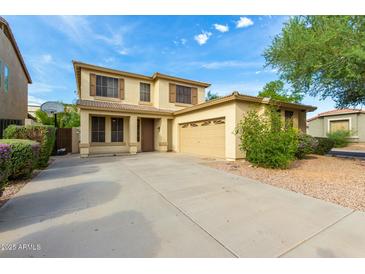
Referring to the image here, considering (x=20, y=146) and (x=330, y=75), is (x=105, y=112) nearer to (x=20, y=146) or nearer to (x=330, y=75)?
(x=20, y=146)

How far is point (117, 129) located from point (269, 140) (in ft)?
32.2

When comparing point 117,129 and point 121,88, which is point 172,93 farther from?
point 117,129

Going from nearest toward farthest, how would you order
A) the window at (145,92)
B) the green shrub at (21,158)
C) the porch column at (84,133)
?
1. the green shrub at (21,158)
2. the porch column at (84,133)
3. the window at (145,92)

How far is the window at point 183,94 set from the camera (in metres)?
14.8

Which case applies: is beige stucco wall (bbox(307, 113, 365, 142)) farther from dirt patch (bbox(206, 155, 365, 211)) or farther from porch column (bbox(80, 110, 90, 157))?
porch column (bbox(80, 110, 90, 157))

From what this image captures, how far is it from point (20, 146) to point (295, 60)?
34.9 ft

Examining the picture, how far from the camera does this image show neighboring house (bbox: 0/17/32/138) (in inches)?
359

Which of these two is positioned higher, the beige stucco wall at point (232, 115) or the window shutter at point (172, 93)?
the window shutter at point (172, 93)

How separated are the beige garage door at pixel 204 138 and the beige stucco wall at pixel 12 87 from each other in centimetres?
1033

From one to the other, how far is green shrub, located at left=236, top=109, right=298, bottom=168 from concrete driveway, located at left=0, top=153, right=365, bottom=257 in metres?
2.57

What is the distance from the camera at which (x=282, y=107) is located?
33.7 feet

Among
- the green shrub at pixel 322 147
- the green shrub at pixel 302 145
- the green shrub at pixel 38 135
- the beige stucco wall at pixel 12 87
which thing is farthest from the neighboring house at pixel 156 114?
the beige stucco wall at pixel 12 87

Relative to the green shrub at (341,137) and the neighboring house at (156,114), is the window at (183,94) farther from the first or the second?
the green shrub at (341,137)

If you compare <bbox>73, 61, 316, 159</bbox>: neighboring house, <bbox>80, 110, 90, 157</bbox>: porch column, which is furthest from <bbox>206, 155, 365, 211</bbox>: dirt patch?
<bbox>80, 110, 90, 157</bbox>: porch column
